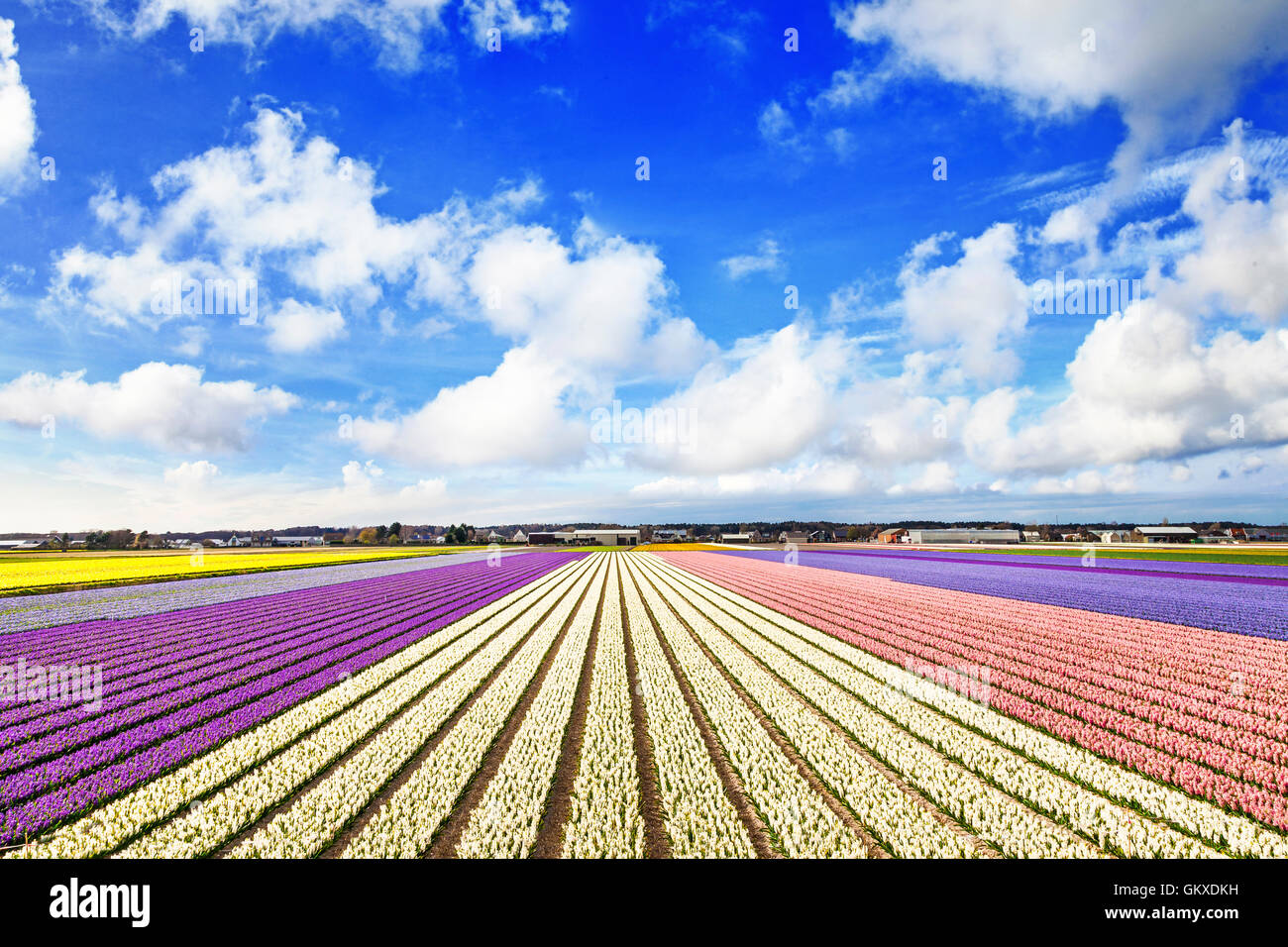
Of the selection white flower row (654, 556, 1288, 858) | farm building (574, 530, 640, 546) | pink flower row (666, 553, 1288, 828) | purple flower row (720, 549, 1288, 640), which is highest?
white flower row (654, 556, 1288, 858)

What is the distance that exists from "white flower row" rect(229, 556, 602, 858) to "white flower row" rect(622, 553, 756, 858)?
3552 mm

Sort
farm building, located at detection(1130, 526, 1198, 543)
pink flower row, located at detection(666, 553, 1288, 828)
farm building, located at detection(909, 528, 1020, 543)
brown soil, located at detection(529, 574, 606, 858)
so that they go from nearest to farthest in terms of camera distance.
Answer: brown soil, located at detection(529, 574, 606, 858) → pink flower row, located at detection(666, 553, 1288, 828) → farm building, located at detection(1130, 526, 1198, 543) → farm building, located at detection(909, 528, 1020, 543)

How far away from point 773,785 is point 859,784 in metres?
1.06

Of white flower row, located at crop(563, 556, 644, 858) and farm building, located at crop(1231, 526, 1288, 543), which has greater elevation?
white flower row, located at crop(563, 556, 644, 858)

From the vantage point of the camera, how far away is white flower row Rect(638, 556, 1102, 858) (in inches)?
194

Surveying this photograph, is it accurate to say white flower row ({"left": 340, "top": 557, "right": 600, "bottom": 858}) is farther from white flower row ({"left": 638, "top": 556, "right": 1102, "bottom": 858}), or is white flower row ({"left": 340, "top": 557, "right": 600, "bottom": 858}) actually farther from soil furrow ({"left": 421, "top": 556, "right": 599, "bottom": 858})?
white flower row ({"left": 638, "top": 556, "right": 1102, "bottom": 858})

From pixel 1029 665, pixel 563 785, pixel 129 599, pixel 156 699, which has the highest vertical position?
pixel 563 785

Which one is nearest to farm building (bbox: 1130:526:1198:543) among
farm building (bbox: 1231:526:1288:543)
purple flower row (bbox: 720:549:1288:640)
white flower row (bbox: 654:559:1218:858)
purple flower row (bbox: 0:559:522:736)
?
farm building (bbox: 1231:526:1288:543)

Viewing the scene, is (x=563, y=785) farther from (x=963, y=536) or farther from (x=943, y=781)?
(x=963, y=536)

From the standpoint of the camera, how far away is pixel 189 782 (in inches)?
256

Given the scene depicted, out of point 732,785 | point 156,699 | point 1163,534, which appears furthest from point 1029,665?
point 1163,534
